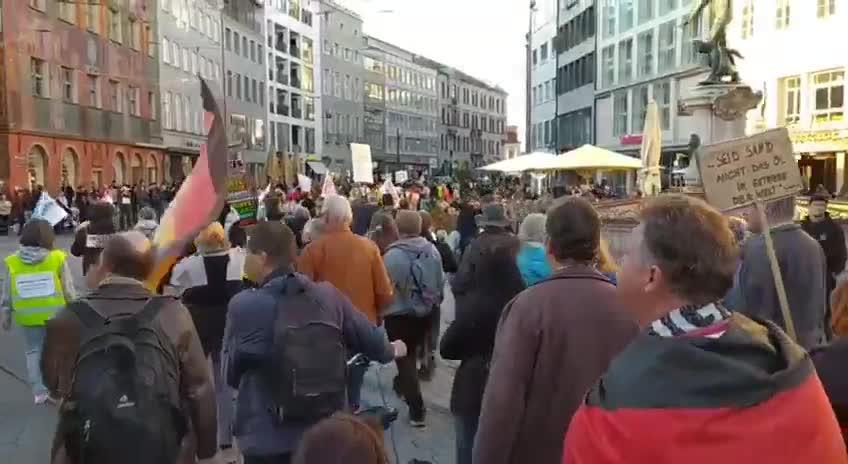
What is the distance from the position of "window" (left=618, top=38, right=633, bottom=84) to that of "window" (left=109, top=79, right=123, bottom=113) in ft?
98.3

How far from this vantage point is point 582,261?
327 cm

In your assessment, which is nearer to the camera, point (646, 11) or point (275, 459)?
point (275, 459)

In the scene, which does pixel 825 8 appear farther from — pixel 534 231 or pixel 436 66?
pixel 436 66

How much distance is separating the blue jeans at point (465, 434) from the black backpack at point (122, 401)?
156 centimetres

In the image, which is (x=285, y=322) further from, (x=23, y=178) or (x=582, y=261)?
(x=23, y=178)

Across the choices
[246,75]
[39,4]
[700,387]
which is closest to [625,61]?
[246,75]

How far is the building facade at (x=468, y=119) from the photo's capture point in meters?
132

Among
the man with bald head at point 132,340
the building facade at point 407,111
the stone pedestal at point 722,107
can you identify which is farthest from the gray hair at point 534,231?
the building facade at point 407,111

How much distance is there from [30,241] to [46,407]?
1.49 m

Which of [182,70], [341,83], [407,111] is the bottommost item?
[182,70]

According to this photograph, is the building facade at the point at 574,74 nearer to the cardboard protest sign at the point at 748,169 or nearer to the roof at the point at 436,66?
the roof at the point at 436,66

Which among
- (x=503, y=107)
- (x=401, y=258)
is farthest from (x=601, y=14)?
(x=503, y=107)

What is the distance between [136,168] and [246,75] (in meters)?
25.7

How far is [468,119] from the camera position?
5615 inches
